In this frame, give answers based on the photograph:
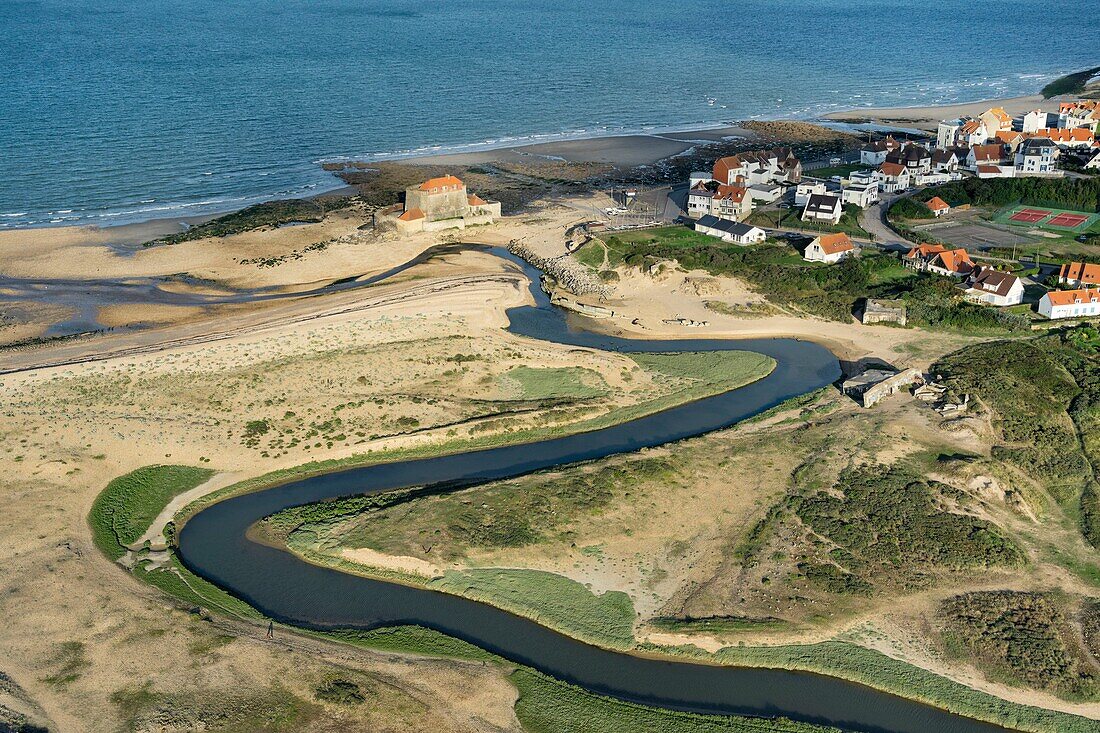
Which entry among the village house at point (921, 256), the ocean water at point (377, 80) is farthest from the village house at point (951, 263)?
the ocean water at point (377, 80)

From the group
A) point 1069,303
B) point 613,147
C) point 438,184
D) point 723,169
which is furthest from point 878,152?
point 438,184

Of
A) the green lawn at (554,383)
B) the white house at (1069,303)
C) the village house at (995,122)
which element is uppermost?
the village house at (995,122)

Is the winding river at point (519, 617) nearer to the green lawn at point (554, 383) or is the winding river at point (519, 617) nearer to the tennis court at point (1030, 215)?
the green lawn at point (554, 383)

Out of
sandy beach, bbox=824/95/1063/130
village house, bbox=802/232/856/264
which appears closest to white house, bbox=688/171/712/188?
village house, bbox=802/232/856/264

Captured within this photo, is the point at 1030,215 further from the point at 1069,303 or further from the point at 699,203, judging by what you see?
the point at 699,203

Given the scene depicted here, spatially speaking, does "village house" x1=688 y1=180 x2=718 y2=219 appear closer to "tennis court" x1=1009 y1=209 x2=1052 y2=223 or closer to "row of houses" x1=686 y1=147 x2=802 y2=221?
"row of houses" x1=686 y1=147 x2=802 y2=221
